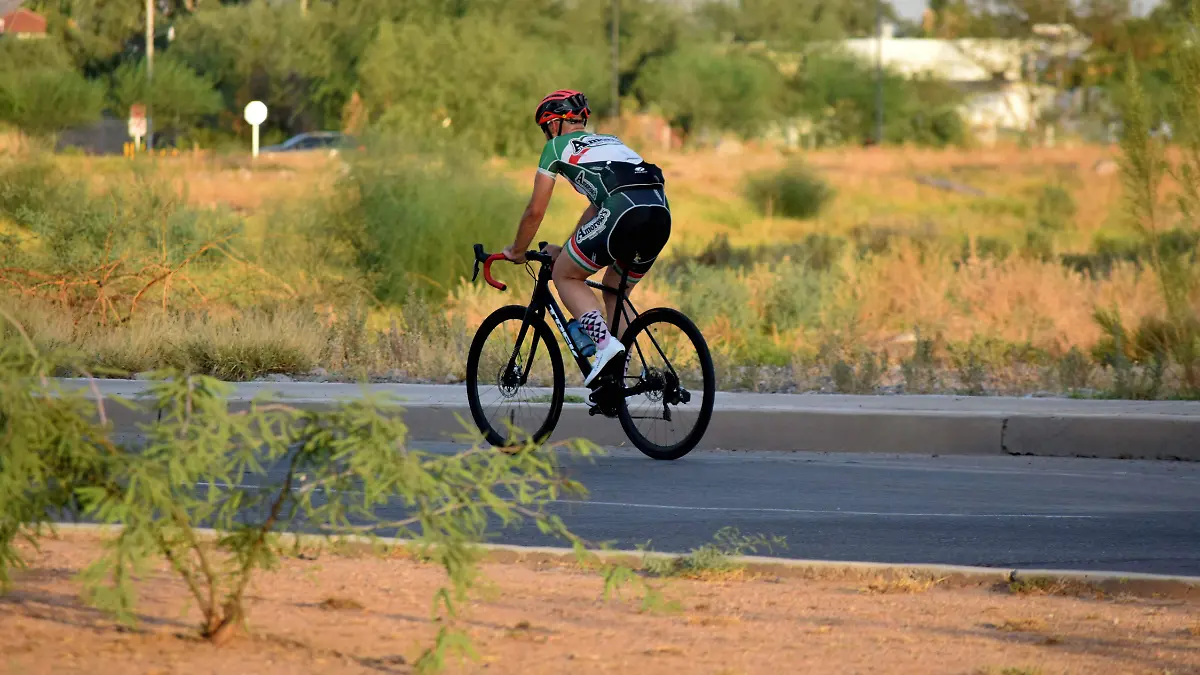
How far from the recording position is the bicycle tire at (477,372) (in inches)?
389

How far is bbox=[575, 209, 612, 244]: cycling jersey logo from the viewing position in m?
9.27

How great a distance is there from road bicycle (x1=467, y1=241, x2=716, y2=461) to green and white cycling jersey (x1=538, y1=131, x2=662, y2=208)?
52 centimetres

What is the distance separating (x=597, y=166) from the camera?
30.6 ft

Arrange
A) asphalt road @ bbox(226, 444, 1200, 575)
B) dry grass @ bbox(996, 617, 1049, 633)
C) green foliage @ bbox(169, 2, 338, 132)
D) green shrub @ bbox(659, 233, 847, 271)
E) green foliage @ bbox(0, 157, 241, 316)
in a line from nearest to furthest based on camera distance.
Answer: dry grass @ bbox(996, 617, 1049, 633)
asphalt road @ bbox(226, 444, 1200, 575)
green foliage @ bbox(0, 157, 241, 316)
green shrub @ bbox(659, 233, 847, 271)
green foliage @ bbox(169, 2, 338, 132)

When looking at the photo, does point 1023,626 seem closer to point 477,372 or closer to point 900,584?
point 900,584

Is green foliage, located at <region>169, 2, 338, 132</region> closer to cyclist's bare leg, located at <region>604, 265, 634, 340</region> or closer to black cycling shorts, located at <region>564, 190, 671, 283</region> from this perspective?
cyclist's bare leg, located at <region>604, 265, 634, 340</region>

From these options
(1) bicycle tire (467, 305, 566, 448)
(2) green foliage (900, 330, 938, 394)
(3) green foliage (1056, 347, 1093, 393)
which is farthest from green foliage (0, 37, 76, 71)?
(1) bicycle tire (467, 305, 566, 448)

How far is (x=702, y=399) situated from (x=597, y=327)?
2.33ft

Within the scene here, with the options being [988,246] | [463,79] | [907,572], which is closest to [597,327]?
[907,572]

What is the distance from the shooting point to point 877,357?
14680mm

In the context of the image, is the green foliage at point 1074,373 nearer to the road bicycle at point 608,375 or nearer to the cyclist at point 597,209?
the road bicycle at point 608,375

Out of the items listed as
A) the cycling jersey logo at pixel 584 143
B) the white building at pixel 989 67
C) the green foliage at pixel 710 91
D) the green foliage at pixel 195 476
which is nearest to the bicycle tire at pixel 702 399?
the cycling jersey logo at pixel 584 143

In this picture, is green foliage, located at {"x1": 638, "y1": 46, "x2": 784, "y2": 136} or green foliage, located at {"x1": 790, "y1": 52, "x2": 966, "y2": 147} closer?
green foliage, located at {"x1": 638, "y1": 46, "x2": 784, "y2": 136}

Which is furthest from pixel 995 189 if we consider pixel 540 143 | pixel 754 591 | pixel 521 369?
pixel 754 591
